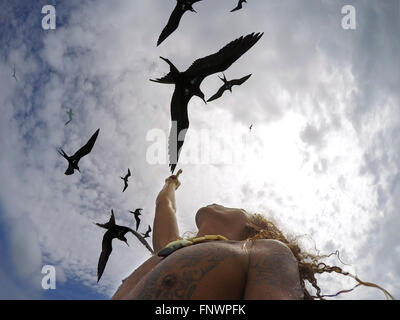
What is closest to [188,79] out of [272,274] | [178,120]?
[178,120]

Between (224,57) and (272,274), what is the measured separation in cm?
320

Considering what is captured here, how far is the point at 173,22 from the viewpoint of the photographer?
5.65m

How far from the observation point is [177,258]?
248 centimetres

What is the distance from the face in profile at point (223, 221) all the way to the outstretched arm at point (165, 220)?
0.35 meters

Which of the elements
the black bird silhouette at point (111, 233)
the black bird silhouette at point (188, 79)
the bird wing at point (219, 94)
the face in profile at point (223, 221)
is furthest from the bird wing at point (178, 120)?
the black bird silhouette at point (111, 233)

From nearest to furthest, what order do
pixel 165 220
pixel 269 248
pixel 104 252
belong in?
pixel 269 248
pixel 165 220
pixel 104 252

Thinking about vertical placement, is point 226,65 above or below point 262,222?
above

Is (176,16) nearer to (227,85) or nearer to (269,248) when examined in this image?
(227,85)

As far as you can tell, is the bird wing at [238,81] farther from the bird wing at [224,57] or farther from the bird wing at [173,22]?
the bird wing at [224,57]
